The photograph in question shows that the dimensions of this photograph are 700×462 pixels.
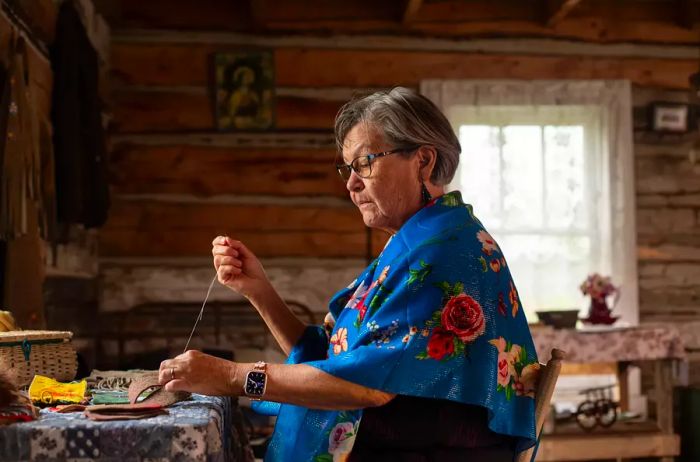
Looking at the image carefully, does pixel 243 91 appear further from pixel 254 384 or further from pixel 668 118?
pixel 254 384

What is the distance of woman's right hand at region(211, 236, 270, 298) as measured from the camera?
6.54 ft

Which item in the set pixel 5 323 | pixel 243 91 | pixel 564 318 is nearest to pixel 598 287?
pixel 564 318

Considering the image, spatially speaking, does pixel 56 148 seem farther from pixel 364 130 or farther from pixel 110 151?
pixel 364 130

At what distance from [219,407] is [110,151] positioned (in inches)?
149

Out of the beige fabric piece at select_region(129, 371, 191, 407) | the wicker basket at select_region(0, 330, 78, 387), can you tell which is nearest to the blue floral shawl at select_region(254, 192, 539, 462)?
the beige fabric piece at select_region(129, 371, 191, 407)

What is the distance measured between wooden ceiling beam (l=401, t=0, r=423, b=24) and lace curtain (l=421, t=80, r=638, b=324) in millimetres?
408

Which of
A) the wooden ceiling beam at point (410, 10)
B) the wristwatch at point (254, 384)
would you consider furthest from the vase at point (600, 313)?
the wristwatch at point (254, 384)

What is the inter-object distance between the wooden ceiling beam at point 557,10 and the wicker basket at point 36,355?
3793 mm

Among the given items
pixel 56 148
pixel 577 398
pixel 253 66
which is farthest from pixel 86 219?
pixel 577 398

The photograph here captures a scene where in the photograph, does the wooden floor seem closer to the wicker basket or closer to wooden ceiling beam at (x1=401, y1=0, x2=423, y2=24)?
wooden ceiling beam at (x1=401, y1=0, x2=423, y2=24)

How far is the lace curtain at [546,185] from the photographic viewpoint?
527cm

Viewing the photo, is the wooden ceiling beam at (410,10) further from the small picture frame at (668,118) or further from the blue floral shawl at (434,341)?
the blue floral shawl at (434,341)

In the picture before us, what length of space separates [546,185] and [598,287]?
29.5 inches

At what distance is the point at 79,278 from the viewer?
4.71 metres
